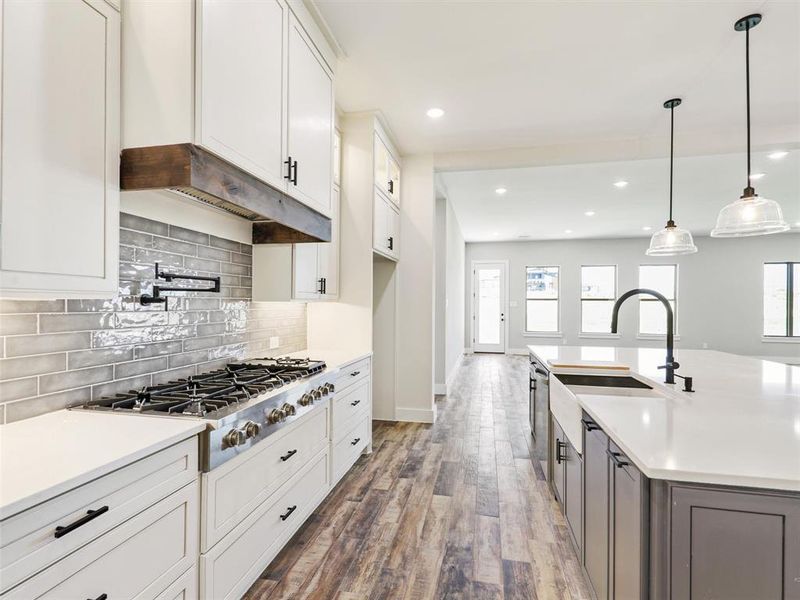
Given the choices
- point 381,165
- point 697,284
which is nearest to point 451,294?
point 381,165

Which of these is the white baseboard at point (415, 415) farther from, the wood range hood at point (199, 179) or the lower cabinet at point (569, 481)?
the wood range hood at point (199, 179)

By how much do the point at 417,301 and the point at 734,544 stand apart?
3456 millimetres

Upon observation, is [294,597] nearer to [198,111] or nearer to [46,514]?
[46,514]

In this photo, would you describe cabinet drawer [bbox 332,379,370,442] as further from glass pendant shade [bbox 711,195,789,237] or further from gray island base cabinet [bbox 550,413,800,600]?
glass pendant shade [bbox 711,195,789,237]

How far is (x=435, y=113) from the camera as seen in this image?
343 cm

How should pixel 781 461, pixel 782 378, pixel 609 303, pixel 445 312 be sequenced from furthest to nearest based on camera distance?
pixel 609 303 → pixel 445 312 → pixel 782 378 → pixel 781 461

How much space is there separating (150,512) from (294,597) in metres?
0.91

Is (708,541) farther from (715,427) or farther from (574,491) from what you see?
(574,491)

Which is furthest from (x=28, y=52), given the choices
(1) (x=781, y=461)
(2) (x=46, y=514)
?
(1) (x=781, y=461)

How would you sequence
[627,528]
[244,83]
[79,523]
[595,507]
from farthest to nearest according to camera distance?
[244,83] → [595,507] → [627,528] → [79,523]

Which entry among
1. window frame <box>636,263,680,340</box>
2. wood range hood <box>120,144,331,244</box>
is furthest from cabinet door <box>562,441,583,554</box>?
window frame <box>636,263,680,340</box>

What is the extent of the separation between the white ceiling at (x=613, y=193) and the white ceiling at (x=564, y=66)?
102 cm

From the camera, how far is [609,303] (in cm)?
962

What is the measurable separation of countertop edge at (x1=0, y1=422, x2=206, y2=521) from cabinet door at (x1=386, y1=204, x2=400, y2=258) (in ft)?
9.56
